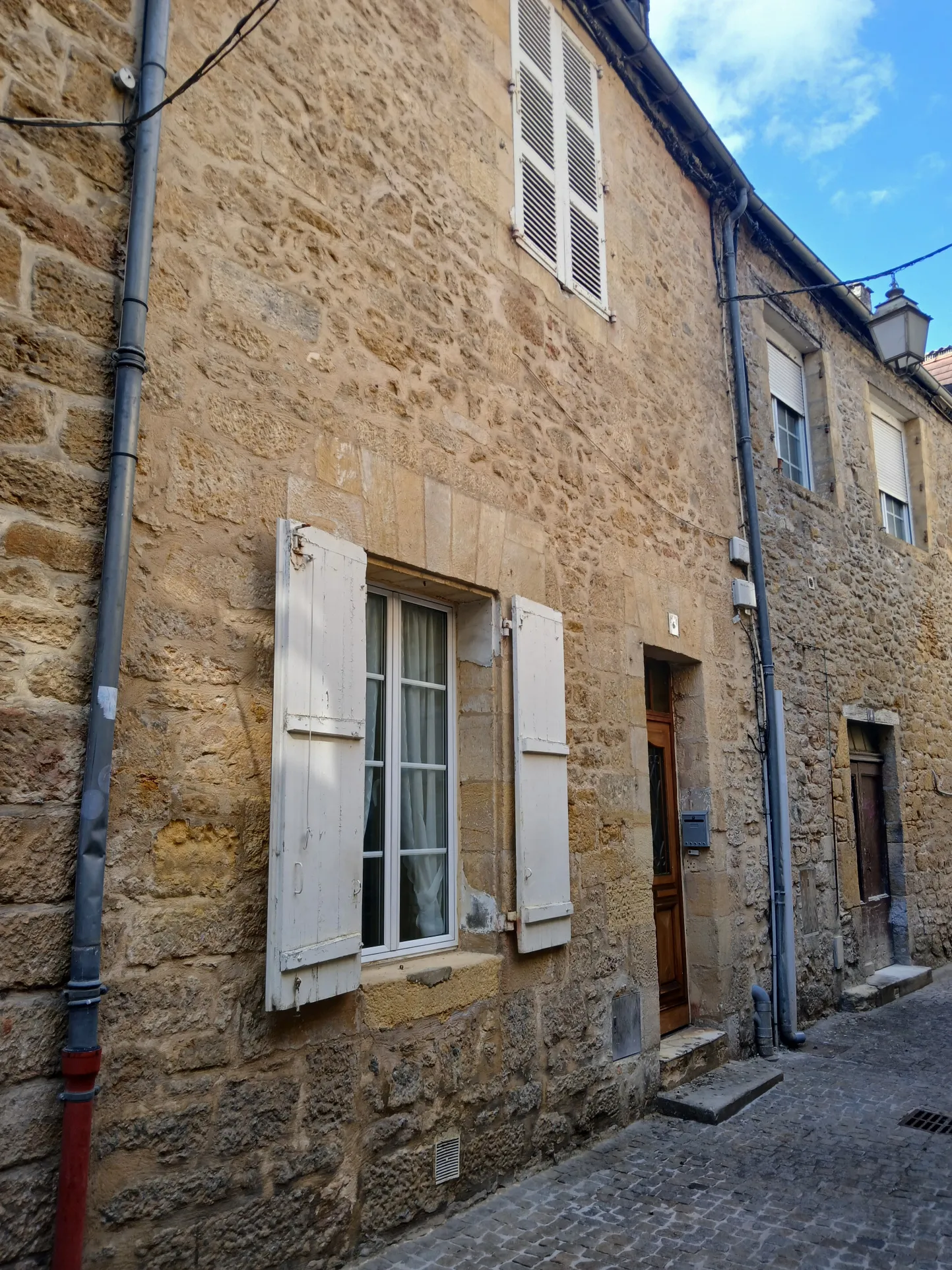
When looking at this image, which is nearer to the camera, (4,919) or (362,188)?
(4,919)

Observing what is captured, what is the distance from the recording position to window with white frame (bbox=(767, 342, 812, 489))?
7508mm

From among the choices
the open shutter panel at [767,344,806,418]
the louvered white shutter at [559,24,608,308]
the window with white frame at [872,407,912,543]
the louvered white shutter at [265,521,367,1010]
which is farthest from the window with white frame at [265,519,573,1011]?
the window with white frame at [872,407,912,543]

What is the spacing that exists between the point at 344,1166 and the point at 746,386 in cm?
551

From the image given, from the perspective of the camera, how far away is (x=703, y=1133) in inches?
165

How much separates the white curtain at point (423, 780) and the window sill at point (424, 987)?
173mm

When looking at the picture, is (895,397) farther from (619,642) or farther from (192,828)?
(192,828)

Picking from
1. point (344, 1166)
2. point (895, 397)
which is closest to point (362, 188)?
point (344, 1166)

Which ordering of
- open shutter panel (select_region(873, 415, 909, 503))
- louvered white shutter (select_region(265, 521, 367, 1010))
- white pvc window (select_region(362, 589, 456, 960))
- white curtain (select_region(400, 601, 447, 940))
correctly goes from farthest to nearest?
open shutter panel (select_region(873, 415, 909, 503)) < white curtain (select_region(400, 601, 447, 940)) < white pvc window (select_region(362, 589, 456, 960)) < louvered white shutter (select_region(265, 521, 367, 1010))

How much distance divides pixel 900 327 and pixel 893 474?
1990 mm

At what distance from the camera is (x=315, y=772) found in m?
→ 2.89

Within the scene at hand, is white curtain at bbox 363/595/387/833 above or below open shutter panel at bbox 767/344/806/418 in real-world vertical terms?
below

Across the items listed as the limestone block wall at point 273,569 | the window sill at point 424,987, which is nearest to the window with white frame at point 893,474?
the limestone block wall at point 273,569

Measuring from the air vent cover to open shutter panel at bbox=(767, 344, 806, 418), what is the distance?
6.00 meters

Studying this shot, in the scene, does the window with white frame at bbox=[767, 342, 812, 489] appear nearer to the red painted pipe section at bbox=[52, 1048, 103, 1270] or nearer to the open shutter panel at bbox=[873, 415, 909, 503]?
the open shutter panel at bbox=[873, 415, 909, 503]
